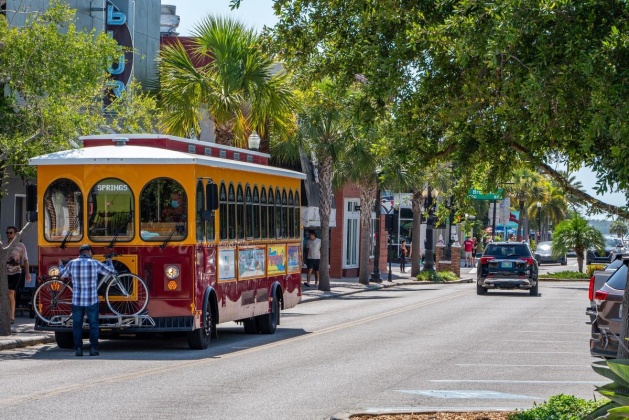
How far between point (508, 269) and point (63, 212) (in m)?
23.6

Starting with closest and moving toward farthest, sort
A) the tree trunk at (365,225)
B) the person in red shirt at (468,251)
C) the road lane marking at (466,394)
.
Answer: the road lane marking at (466,394) → the tree trunk at (365,225) → the person in red shirt at (468,251)

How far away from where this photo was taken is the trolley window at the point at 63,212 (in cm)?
1988

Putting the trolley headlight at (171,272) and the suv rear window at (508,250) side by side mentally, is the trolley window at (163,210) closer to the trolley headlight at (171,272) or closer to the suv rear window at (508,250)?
the trolley headlight at (171,272)

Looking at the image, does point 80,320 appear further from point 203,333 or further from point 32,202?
point 32,202

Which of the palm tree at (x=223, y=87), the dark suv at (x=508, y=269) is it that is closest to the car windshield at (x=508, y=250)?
the dark suv at (x=508, y=269)

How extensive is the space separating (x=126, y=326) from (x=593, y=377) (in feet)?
23.7

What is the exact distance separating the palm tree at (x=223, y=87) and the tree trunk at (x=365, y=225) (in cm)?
1569

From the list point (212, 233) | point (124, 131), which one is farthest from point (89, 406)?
point (124, 131)

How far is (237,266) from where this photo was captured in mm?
21875

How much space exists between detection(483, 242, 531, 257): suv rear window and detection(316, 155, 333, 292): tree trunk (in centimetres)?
566

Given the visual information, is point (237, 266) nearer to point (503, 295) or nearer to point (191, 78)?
point (191, 78)

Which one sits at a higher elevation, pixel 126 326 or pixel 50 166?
pixel 50 166

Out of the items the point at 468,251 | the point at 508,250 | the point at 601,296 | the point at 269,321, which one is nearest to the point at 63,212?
the point at 269,321

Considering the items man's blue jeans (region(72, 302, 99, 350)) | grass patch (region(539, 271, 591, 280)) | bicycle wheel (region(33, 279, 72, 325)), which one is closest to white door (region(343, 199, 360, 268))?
grass patch (region(539, 271, 591, 280))
